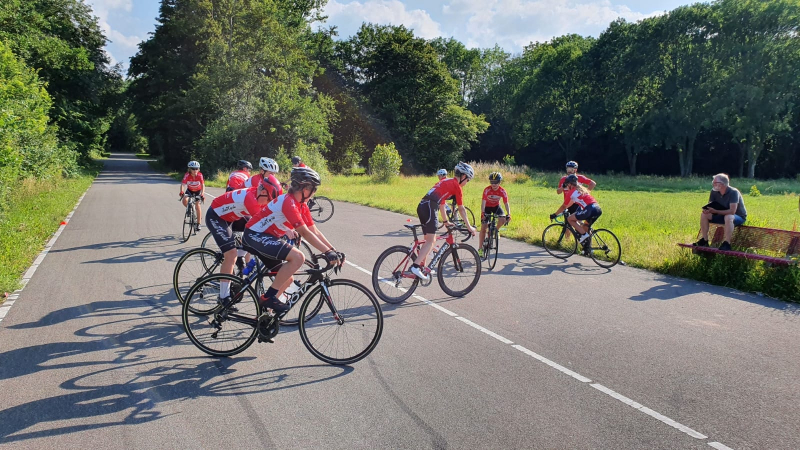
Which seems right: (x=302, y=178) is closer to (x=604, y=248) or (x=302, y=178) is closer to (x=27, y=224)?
(x=604, y=248)

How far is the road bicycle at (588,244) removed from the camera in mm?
9648

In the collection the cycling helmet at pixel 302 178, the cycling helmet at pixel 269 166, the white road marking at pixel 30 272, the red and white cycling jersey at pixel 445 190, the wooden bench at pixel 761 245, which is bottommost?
the white road marking at pixel 30 272

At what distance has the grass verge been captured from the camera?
8.56 meters

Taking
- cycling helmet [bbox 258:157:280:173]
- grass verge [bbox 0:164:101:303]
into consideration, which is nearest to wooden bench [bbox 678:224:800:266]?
cycling helmet [bbox 258:157:280:173]

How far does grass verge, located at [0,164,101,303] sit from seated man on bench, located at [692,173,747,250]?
11.3m

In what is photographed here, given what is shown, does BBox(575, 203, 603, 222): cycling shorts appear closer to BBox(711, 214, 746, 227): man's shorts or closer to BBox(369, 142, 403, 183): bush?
BBox(711, 214, 746, 227): man's shorts

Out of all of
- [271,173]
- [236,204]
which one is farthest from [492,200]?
[236,204]

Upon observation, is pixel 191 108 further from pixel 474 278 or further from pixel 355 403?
pixel 355 403

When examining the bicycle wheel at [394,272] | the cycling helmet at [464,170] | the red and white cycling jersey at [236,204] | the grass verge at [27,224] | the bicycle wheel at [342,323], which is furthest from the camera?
the grass verge at [27,224]

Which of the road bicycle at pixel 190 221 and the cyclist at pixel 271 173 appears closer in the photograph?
the cyclist at pixel 271 173

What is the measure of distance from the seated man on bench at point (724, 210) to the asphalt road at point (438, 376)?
1526 millimetres

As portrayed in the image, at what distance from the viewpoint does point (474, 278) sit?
7.66 metres

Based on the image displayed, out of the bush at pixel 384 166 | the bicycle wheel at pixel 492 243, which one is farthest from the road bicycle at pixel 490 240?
the bush at pixel 384 166

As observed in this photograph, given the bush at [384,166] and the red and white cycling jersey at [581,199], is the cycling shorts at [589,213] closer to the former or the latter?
the red and white cycling jersey at [581,199]
